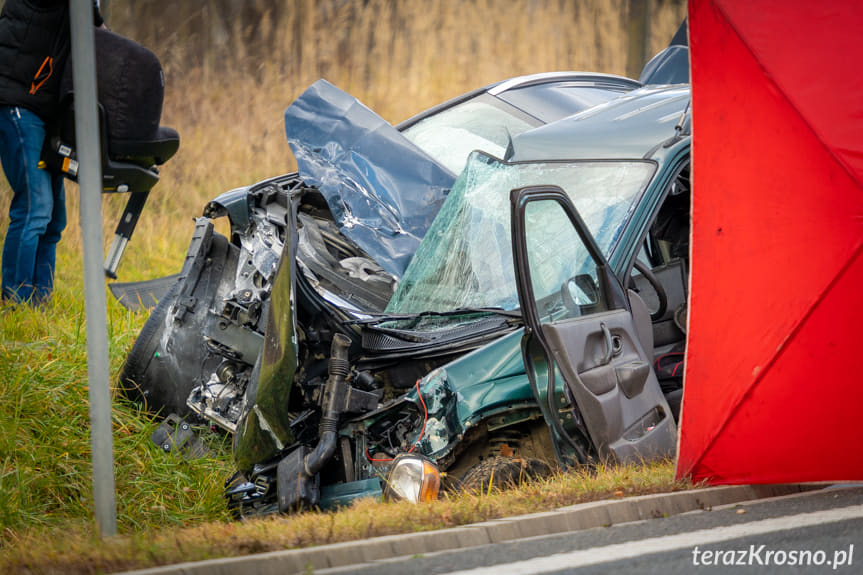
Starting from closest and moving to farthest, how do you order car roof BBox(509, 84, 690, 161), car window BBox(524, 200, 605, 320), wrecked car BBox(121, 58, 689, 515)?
wrecked car BBox(121, 58, 689, 515), car window BBox(524, 200, 605, 320), car roof BBox(509, 84, 690, 161)

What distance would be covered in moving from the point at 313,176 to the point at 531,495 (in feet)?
9.41

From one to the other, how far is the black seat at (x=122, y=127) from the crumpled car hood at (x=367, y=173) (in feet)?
3.84

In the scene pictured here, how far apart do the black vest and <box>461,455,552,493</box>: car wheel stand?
446cm

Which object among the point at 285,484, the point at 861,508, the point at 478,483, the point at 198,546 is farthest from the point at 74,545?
the point at 861,508

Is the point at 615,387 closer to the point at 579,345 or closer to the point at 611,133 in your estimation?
the point at 579,345

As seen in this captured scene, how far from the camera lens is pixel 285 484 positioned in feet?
14.2

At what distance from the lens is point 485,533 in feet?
11.9

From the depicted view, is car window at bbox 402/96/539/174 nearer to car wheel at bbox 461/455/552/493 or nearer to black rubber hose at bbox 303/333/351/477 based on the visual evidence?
black rubber hose at bbox 303/333/351/477

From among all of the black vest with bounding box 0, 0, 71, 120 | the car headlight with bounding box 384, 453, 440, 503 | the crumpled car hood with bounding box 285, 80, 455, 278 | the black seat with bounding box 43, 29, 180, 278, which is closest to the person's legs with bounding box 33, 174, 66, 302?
the black seat with bounding box 43, 29, 180, 278

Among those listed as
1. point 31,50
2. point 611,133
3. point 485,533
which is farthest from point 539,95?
point 485,533

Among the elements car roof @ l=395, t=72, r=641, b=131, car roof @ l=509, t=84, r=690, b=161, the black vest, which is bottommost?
car roof @ l=509, t=84, r=690, b=161

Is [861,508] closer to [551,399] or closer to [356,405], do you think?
[551,399]

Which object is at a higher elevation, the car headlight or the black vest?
the black vest

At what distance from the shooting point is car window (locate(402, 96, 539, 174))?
704cm
